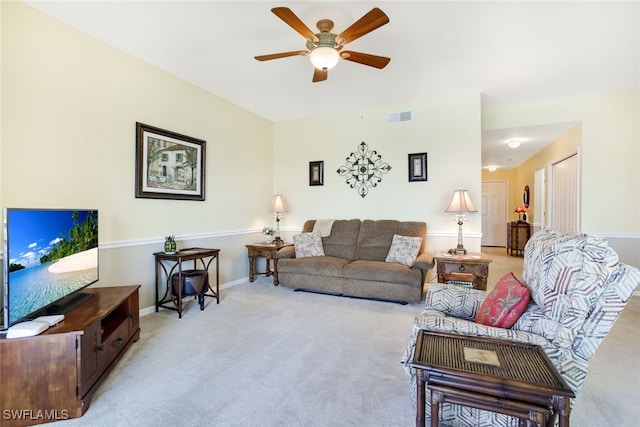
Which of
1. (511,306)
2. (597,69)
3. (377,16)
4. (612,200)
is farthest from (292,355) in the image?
(612,200)

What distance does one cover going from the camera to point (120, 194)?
9.44 feet

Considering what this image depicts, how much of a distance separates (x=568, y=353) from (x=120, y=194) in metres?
3.49

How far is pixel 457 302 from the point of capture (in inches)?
77.2

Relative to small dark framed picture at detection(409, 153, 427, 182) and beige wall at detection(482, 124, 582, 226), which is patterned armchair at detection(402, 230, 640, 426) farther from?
beige wall at detection(482, 124, 582, 226)

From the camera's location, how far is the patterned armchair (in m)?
1.24

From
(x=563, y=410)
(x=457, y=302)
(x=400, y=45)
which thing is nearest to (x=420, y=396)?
(x=563, y=410)

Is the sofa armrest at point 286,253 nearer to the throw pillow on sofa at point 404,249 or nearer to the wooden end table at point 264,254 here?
the wooden end table at point 264,254

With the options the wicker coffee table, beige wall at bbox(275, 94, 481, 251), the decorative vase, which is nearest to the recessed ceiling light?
beige wall at bbox(275, 94, 481, 251)

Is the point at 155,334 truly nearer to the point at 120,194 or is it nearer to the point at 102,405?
the point at 102,405

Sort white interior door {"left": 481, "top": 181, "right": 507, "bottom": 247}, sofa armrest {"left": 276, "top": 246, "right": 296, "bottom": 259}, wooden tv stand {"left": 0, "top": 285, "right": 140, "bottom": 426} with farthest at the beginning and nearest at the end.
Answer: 1. white interior door {"left": 481, "top": 181, "right": 507, "bottom": 247}
2. sofa armrest {"left": 276, "top": 246, "right": 296, "bottom": 259}
3. wooden tv stand {"left": 0, "top": 285, "right": 140, "bottom": 426}

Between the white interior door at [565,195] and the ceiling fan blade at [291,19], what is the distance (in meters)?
4.34

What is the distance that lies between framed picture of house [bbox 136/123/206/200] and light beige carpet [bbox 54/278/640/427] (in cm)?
133

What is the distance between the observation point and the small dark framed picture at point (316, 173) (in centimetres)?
488

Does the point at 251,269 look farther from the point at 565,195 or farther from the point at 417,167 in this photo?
the point at 565,195
